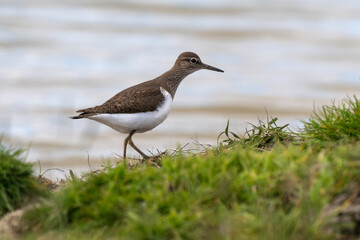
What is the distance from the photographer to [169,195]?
532cm

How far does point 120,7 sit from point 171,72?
40.0 feet

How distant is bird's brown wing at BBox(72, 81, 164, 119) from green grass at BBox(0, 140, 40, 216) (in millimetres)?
2345

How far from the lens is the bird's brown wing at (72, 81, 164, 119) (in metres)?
8.40

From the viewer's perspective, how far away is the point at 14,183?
5.90m

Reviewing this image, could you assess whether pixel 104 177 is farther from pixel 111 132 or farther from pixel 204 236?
pixel 111 132

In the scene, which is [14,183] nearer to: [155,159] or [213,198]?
[213,198]

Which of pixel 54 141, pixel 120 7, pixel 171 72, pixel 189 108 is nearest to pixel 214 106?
pixel 189 108

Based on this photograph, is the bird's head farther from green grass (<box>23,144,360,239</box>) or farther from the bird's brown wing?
green grass (<box>23,144,360,239</box>)

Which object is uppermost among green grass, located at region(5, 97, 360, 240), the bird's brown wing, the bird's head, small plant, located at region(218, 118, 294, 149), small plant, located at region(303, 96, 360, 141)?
the bird's head

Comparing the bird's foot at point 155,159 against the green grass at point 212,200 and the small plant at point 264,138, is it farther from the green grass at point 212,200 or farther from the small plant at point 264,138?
the green grass at point 212,200

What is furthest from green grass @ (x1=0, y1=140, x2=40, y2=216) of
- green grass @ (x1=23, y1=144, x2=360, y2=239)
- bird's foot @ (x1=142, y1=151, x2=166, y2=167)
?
bird's foot @ (x1=142, y1=151, x2=166, y2=167)

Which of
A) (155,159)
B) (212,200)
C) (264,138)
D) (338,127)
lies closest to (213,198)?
(212,200)

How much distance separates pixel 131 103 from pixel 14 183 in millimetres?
2726

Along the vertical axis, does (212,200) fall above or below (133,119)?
below
